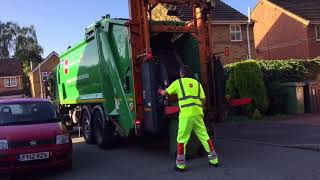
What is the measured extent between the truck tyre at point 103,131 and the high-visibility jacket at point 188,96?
3.30 meters

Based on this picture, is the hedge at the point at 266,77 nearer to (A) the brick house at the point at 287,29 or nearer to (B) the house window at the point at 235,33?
(B) the house window at the point at 235,33

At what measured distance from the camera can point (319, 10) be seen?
1606 inches

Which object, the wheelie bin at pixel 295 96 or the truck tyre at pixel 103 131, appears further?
the wheelie bin at pixel 295 96

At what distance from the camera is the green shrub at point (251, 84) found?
60.3 feet

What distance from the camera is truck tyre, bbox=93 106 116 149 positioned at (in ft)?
39.7

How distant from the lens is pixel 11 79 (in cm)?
7300

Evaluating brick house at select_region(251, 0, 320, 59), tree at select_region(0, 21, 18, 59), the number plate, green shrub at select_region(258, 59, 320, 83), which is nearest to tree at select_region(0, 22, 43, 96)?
tree at select_region(0, 21, 18, 59)

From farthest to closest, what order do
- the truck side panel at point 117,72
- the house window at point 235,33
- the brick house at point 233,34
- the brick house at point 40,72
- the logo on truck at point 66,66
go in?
the brick house at point 40,72 < the house window at point 235,33 < the brick house at point 233,34 < the logo on truck at point 66,66 < the truck side panel at point 117,72

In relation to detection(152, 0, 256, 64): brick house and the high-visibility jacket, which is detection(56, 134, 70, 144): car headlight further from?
detection(152, 0, 256, 64): brick house

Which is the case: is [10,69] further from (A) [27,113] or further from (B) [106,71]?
(A) [27,113]

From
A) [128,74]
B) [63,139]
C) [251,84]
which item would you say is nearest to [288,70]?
[251,84]

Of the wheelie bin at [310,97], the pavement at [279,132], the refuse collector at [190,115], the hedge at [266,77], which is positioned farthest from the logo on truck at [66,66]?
the wheelie bin at [310,97]

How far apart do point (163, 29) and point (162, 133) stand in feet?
7.18

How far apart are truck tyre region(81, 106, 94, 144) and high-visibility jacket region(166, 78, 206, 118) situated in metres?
4.68
